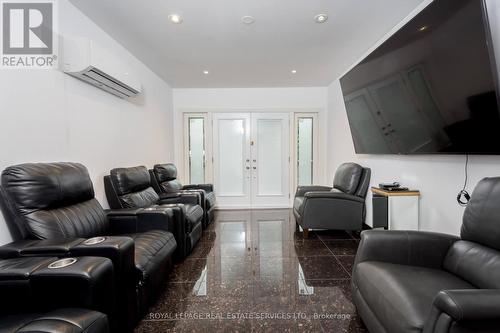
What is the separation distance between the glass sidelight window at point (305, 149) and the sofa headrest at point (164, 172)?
2667mm

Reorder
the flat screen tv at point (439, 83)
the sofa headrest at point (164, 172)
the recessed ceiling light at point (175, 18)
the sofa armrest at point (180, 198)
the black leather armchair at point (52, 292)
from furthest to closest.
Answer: the sofa headrest at point (164, 172)
the sofa armrest at point (180, 198)
the recessed ceiling light at point (175, 18)
the flat screen tv at point (439, 83)
the black leather armchair at point (52, 292)

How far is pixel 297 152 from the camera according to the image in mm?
5156

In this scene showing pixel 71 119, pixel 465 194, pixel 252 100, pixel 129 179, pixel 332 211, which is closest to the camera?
pixel 465 194

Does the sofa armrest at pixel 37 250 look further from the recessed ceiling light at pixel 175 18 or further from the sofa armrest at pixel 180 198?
the recessed ceiling light at pixel 175 18

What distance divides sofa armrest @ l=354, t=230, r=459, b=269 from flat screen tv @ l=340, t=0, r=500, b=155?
2.26 feet

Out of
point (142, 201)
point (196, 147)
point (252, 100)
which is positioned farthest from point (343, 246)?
point (196, 147)

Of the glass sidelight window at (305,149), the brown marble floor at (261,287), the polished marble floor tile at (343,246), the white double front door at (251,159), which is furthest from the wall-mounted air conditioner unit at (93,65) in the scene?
the glass sidelight window at (305,149)

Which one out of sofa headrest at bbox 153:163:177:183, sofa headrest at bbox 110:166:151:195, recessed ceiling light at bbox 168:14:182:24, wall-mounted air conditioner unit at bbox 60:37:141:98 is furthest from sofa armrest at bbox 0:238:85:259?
sofa headrest at bbox 153:163:177:183

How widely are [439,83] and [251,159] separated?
3707mm

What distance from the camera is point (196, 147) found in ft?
17.1

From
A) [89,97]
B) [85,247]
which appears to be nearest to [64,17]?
[89,97]

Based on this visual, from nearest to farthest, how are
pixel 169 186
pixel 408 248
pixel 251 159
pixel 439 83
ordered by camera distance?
pixel 408 248
pixel 439 83
pixel 169 186
pixel 251 159

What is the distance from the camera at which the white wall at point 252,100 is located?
199 inches

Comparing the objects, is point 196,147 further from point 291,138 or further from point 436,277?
point 436,277
